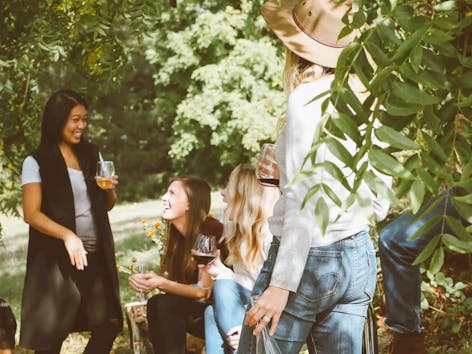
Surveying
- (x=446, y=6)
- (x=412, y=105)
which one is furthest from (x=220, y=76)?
(x=412, y=105)

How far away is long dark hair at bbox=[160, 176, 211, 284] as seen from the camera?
4.43 meters

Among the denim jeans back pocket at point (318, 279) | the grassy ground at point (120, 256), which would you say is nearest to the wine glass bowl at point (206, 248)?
the grassy ground at point (120, 256)

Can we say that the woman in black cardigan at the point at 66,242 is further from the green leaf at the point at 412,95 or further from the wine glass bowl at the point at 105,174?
the green leaf at the point at 412,95

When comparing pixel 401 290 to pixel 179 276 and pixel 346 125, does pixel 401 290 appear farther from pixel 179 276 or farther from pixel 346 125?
pixel 346 125

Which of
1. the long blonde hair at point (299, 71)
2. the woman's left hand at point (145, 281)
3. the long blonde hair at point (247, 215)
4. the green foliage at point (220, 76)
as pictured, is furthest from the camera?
the green foliage at point (220, 76)

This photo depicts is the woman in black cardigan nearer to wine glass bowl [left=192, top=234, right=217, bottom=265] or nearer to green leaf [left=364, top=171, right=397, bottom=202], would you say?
wine glass bowl [left=192, top=234, right=217, bottom=265]

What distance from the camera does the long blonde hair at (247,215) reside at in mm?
4020

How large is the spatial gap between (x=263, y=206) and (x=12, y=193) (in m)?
2.77

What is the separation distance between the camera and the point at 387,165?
1298 millimetres

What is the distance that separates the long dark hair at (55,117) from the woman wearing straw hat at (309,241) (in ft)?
6.79

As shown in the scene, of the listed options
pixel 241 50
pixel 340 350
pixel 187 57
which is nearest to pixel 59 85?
pixel 187 57

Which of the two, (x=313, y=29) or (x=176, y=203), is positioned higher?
(x=313, y=29)

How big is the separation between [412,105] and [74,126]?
3.06 m

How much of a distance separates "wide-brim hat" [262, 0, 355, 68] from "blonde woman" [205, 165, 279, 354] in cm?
178
